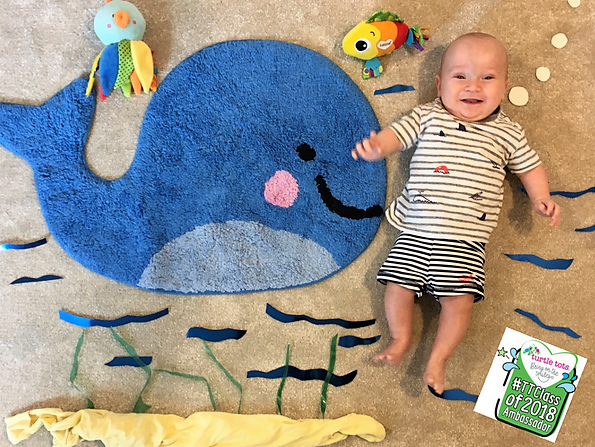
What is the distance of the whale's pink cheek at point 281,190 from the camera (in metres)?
0.96

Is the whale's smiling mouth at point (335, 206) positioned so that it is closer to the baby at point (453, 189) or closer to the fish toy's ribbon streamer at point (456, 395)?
the baby at point (453, 189)

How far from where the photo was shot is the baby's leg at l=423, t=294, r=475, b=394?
2.92ft

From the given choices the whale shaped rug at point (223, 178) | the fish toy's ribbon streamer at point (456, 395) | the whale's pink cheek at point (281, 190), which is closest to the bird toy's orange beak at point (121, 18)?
the whale shaped rug at point (223, 178)

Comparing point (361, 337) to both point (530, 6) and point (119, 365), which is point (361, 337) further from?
→ point (530, 6)

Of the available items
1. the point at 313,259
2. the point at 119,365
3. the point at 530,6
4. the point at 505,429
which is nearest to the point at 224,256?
the point at 313,259

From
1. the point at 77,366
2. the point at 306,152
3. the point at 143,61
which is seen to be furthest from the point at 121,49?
the point at 77,366

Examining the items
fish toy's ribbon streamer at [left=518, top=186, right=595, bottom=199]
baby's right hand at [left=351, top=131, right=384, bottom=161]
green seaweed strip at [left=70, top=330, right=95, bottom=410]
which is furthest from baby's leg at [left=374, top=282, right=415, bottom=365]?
green seaweed strip at [left=70, top=330, right=95, bottom=410]

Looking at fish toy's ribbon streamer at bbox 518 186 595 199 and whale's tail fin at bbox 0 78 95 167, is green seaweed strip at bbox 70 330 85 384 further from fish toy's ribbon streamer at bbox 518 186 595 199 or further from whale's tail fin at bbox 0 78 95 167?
fish toy's ribbon streamer at bbox 518 186 595 199

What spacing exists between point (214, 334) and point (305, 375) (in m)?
0.20

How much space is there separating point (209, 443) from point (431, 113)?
2.53 feet

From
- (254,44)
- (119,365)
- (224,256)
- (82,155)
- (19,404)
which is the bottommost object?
(19,404)

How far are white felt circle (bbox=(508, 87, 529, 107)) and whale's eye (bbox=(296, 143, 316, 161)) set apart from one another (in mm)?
439

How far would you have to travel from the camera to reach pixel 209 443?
2.94 feet

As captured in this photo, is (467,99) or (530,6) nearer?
(467,99)
